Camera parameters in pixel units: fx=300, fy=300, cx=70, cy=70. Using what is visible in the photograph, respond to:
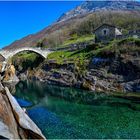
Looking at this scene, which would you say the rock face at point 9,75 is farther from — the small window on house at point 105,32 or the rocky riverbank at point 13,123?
the rocky riverbank at point 13,123

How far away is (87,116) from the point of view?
50219mm

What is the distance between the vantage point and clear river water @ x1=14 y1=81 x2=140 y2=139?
128 feet

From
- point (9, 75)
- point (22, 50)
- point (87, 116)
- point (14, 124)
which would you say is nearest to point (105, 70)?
point (87, 116)

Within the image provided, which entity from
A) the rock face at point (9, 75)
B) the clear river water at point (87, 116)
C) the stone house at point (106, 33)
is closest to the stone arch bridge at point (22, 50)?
the rock face at point (9, 75)

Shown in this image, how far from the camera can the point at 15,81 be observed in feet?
405

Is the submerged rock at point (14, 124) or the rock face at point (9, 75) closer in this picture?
the submerged rock at point (14, 124)

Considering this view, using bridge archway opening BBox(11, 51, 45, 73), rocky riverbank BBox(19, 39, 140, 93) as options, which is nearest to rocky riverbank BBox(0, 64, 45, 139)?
rocky riverbank BBox(19, 39, 140, 93)

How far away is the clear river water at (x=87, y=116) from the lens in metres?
39.0

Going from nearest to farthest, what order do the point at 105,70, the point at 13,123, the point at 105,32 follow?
the point at 13,123 < the point at 105,70 < the point at 105,32

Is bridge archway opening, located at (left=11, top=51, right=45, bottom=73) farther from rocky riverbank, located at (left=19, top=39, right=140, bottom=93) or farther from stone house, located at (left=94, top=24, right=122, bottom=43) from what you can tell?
rocky riverbank, located at (left=19, top=39, right=140, bottom=93)

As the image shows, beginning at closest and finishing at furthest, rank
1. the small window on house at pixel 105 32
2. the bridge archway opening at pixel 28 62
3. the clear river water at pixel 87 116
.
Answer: the clear river water at pixel 87 116
the small window on house at pixel 105 32
the bridge archway opening at pixel 28 62

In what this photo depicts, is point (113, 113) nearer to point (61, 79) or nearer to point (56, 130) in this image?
point (56, 130)

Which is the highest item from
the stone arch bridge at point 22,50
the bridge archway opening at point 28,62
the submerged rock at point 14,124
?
the stone arch bridge at point 22,50

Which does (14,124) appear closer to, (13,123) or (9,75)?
(13,123)
